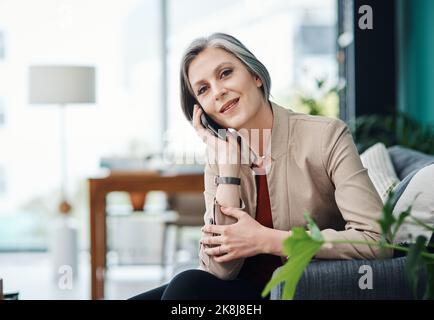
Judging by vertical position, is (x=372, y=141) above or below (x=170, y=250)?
above

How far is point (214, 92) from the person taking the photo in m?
1.70

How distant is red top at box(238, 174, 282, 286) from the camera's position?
171cm

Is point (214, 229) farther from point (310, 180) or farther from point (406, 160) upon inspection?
point (406, 160)

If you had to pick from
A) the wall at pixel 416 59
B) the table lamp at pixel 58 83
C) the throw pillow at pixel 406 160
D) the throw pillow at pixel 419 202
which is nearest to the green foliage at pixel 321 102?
the wall at pixel 416 59

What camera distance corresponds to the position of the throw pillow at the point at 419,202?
1.79 m

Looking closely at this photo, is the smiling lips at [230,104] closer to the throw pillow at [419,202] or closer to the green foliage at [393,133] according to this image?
the throw pillow at [419,202]

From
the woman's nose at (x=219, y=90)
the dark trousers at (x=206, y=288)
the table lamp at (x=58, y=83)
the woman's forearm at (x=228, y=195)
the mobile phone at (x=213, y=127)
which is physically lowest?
the dark trousers at (x=206, y=288)

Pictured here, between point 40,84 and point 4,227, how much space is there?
2229 mm

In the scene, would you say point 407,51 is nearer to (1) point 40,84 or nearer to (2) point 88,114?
(1) point 40,84

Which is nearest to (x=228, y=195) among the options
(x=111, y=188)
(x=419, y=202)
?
(x=419, y=202)

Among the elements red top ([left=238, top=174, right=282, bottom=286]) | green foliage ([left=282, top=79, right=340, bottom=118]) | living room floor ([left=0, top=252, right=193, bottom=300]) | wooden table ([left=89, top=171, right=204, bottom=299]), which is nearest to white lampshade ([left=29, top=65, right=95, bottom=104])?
wooden table ([left=89, top=171, right=204, bottom=299])

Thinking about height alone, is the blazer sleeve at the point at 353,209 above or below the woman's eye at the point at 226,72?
below

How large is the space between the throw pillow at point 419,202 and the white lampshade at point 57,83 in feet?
9.79
